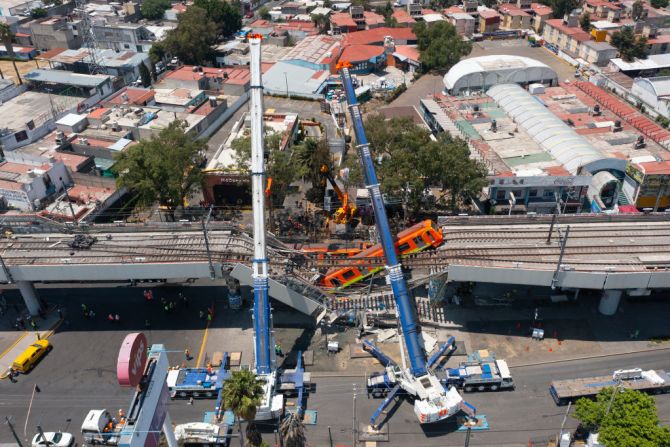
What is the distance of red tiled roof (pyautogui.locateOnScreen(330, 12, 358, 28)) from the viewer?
16050cm

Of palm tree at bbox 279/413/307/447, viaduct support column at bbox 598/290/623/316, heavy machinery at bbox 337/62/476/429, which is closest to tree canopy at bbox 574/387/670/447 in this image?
heavy machinery at bbox 337/62/476/429

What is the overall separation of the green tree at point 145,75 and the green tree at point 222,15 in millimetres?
36494

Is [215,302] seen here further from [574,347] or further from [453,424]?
[574,347]

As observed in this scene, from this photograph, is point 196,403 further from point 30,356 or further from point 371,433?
point 30,356

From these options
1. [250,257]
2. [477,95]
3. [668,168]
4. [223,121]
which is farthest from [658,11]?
[250,257]

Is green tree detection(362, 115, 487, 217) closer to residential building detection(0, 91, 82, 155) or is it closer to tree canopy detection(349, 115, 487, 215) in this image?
tree canopy detection(349, 115, 487, 215)

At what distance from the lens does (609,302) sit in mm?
60781

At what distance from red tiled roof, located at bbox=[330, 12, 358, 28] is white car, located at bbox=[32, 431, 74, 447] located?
139721 millimetres

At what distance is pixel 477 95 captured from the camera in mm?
107562

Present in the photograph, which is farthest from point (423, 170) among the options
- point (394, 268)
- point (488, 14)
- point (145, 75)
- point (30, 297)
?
point (488, 14)

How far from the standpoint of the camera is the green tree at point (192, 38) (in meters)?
136

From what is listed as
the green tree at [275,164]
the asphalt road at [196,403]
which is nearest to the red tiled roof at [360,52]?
the green tree at [275,164]

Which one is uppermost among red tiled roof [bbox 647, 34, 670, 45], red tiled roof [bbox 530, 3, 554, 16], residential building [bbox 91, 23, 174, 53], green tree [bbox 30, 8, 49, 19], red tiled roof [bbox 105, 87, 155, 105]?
green tree [bbox 30, 8, 49, 19]

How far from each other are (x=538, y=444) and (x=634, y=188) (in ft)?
156
